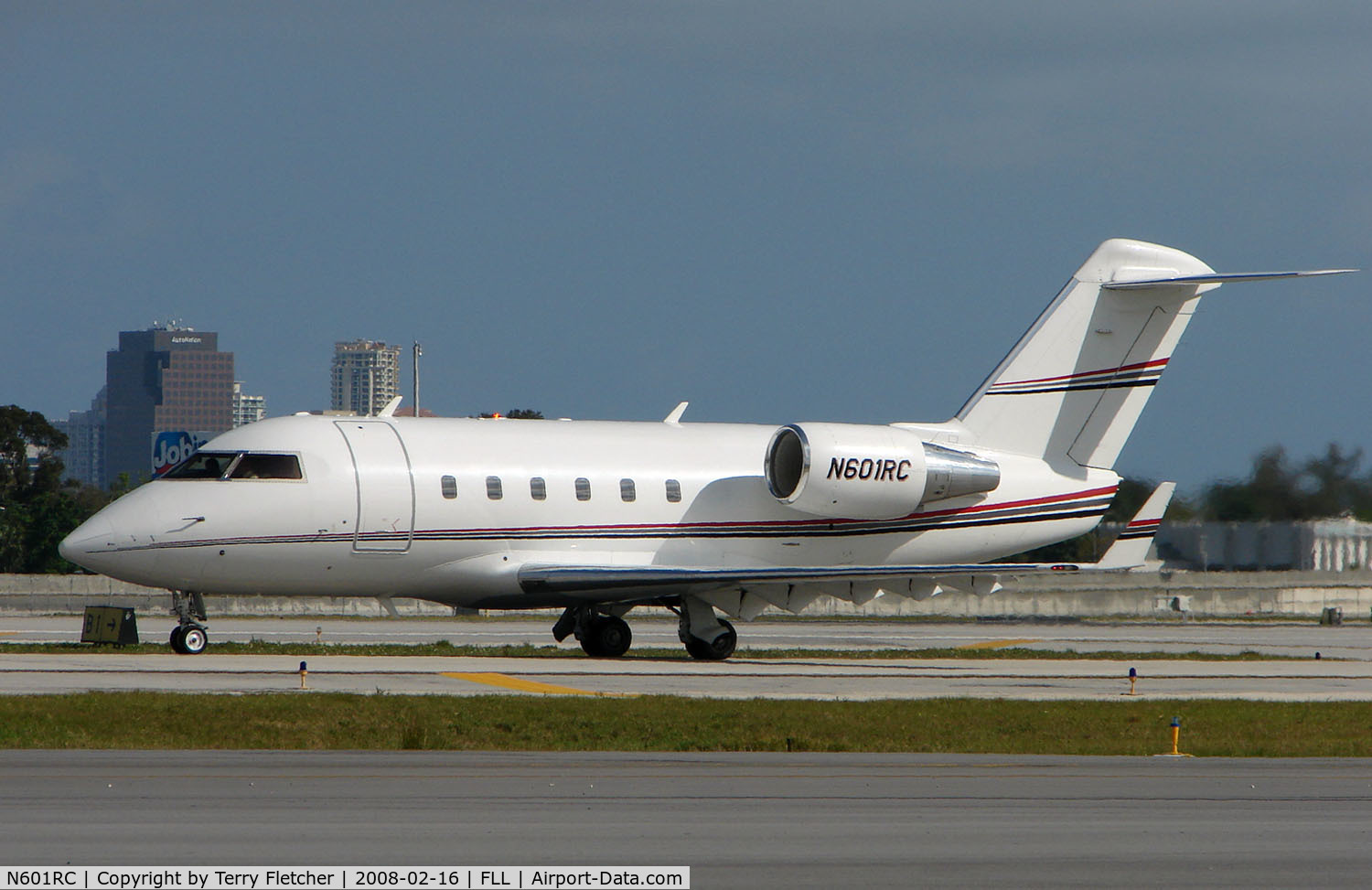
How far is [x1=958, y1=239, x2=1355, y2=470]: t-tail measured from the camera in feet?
99.5

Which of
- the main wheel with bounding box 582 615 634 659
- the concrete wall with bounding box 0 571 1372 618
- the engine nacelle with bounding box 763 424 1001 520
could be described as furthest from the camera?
the concrete wall with bounding box 0 571 1372 618

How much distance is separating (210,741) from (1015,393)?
62.9 ft

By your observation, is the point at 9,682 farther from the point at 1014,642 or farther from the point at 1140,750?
the point at 1014,642

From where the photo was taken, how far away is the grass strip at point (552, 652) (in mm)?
26797

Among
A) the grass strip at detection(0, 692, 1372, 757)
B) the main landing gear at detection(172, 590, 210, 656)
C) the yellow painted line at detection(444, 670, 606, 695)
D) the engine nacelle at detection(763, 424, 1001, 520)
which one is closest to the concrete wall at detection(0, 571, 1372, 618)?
the engine nacelle at detection(763, 424, 1001, 520)

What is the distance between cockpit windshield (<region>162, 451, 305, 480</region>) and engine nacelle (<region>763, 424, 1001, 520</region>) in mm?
8431

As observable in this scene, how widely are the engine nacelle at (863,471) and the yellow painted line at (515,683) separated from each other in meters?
7.74

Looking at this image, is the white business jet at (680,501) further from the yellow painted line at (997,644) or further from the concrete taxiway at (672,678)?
the yellow painted line at (997,644)

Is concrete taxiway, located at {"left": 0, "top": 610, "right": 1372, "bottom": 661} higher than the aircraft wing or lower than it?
lower

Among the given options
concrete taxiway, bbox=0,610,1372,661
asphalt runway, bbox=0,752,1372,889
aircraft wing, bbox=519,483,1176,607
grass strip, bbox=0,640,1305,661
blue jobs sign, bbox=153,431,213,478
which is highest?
blue jobs sign, bbox=153,431,213,478

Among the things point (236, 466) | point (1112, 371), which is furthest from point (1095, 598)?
point (236, 466)

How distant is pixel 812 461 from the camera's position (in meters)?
28.1

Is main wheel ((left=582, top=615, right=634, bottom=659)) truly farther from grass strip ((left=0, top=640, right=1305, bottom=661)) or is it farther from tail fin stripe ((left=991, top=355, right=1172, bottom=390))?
tail fin stripe ((left=991, top=355, right=1172, bottom=390))

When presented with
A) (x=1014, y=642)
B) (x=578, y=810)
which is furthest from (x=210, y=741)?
(x=1014, y=642)
